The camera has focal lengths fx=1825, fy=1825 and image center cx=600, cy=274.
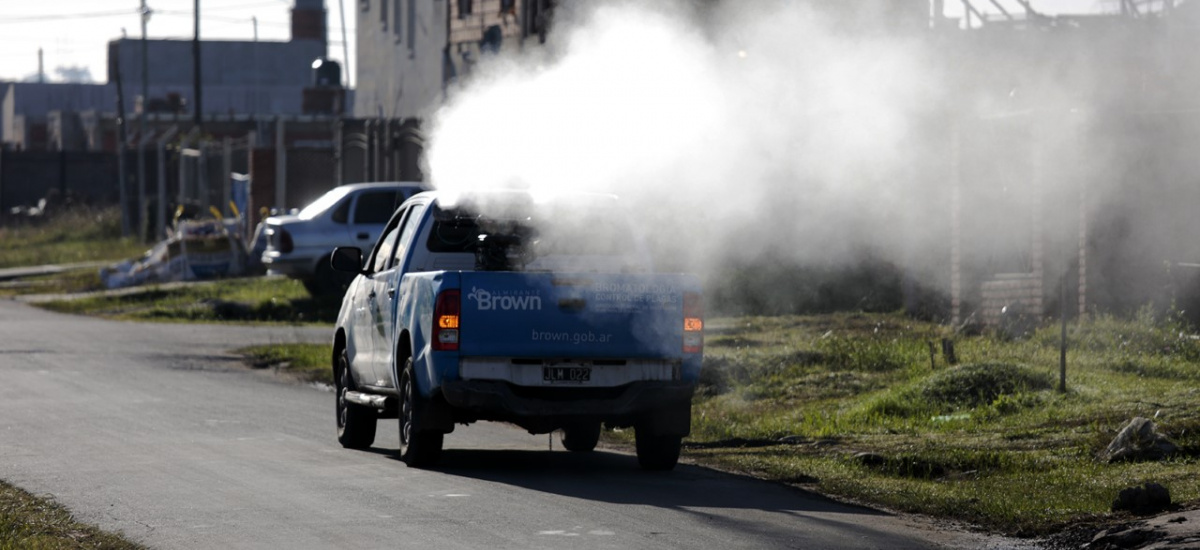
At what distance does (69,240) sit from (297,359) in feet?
123

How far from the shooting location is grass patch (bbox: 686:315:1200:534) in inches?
410

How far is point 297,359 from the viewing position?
2066 cm

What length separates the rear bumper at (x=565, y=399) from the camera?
1103 cm

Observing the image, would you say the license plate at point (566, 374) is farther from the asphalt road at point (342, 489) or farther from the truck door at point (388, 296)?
the truck door at point (388, 296)

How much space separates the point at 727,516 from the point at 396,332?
3360mm

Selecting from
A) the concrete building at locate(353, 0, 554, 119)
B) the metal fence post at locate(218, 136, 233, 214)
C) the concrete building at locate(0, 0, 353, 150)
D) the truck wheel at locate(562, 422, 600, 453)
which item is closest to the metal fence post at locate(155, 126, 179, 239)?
the metal fence post at locate(218, 136, 233, 214)

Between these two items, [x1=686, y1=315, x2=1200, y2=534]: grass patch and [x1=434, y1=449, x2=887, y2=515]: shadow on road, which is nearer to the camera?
[x1=434, y1=449, x2=887, y2=515]: shadow on road

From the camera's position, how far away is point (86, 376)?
1825 cm

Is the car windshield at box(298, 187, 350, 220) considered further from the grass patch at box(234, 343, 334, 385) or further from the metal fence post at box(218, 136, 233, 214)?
the metal fence post at box(218, 136, 233, 214)

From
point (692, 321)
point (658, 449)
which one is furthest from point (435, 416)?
point (692, 321)

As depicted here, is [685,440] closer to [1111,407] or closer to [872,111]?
[1111,407]

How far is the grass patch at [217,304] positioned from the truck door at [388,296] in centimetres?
1439

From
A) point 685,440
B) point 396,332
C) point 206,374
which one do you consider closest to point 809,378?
point 685,440

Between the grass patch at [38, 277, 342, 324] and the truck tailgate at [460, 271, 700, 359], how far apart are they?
16416mm
